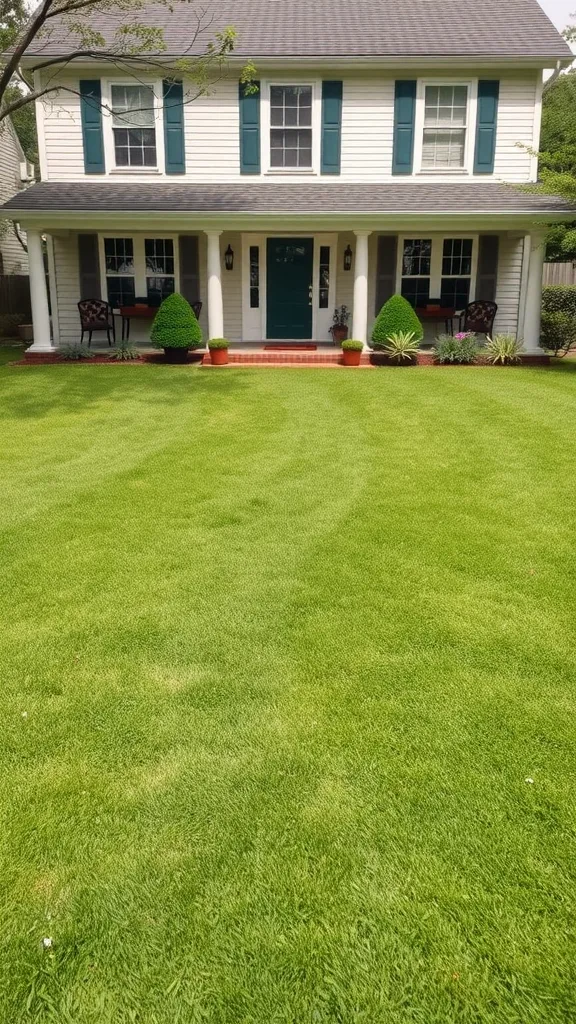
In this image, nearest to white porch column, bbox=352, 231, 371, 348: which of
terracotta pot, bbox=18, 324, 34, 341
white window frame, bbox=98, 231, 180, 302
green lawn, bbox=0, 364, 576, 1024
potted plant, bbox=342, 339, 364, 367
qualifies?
potted plant, bbox=342, 339, 364, 367

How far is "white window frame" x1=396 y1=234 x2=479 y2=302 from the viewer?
1498 cm

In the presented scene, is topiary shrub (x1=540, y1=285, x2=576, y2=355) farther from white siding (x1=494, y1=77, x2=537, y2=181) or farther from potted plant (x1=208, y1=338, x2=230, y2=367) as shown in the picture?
potted plant (x1=208, y1=338, x2=230, y2=367)

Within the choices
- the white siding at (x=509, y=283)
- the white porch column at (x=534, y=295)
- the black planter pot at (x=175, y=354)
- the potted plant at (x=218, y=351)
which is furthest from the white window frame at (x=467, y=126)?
the black planter pot at (x=175, y=354)

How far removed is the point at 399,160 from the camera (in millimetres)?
14547

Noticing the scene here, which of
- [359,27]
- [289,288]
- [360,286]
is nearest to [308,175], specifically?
[289,288]

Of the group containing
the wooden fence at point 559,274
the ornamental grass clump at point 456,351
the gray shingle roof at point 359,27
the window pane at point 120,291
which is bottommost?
the ornamental grass clump at point 456,351

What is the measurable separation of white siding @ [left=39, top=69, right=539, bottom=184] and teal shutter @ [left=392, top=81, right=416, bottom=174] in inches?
4.6

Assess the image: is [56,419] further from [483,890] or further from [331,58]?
[331,58]

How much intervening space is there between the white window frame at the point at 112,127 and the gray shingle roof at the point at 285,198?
0.30m

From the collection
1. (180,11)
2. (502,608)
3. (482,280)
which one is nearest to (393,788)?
(502,608)

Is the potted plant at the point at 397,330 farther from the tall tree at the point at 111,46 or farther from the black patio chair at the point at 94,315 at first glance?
the black patio chair at the point at 94,315

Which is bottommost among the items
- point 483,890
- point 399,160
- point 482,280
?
point 483,890

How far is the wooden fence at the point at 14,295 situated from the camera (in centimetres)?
1945

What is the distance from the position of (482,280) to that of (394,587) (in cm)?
1268
